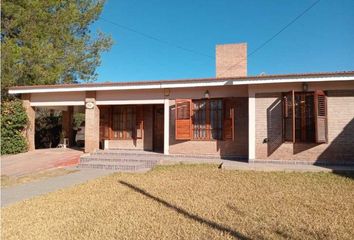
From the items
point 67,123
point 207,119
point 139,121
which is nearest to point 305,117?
point 207,119

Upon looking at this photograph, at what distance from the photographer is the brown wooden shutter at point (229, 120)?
12.3 metres

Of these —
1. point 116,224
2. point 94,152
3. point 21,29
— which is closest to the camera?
point 116,224

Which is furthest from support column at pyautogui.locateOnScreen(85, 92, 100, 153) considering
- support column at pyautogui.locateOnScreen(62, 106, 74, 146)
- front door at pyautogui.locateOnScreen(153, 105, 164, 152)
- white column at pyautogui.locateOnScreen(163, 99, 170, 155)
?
support column at pyautogui.locateOnScreen(62, 106, 74, 146)

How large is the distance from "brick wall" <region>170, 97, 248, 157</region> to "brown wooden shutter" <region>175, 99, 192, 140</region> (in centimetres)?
55

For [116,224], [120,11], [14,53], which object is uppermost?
[120,11]

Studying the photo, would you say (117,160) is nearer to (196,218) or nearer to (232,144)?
(232,144)

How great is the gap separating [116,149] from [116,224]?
410 inches

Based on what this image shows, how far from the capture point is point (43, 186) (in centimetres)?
849

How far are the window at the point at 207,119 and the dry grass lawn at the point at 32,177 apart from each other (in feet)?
17.6

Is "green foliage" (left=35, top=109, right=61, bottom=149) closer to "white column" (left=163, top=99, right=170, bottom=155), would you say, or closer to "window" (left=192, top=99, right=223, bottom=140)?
"white column" (left=163, top=99, right=170, bottom=155)

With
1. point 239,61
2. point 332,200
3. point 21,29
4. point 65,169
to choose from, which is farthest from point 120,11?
point 332,200

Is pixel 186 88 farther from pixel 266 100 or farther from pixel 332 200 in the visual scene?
pixel 332 200

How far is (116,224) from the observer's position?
5.16m

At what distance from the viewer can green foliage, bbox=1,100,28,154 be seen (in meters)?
14.7
